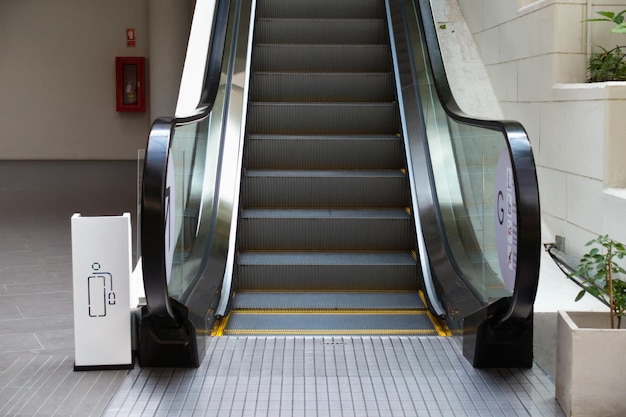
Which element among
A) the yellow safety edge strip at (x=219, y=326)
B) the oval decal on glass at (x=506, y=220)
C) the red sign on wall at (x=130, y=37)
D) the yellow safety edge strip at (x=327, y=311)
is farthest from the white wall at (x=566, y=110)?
the red sign on wall at (x=130, y=37)

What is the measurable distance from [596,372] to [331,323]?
1791 millimetres

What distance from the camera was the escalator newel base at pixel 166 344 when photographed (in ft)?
12.9

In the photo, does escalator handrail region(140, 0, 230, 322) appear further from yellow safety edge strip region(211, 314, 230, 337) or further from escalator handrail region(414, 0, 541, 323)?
escalator handrail region(414, 0, 541, 323)

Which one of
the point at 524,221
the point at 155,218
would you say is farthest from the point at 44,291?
the point at 524,221

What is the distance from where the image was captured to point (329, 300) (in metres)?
5.14

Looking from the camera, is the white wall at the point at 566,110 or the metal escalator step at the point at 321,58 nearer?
the white wall at the point at 566,110

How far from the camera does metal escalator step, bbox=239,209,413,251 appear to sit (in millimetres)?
5609

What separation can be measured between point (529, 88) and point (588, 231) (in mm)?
1418

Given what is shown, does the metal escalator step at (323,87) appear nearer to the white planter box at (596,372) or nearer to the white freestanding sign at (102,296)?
the white freestanding sign at (102,296)

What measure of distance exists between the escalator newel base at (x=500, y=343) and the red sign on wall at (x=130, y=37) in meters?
13.2

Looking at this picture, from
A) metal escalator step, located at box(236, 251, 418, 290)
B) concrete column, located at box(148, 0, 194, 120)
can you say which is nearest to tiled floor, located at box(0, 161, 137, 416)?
metal escalator step, located at box(236, 251, 418, 290)

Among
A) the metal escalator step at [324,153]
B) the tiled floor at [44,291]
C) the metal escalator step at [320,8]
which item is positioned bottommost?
the tiled floor at [44,291]

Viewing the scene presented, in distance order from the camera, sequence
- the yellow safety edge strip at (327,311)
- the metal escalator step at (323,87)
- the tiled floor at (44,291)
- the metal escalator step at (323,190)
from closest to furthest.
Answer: the tiled floor at (44,291) < the yellow safety edge strip at (327,311) < the metal escalator step at (323,190) < the metal escalator step at (323,87)

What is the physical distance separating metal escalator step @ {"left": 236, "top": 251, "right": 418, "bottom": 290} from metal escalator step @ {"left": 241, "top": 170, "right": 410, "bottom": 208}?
0.71 metres
